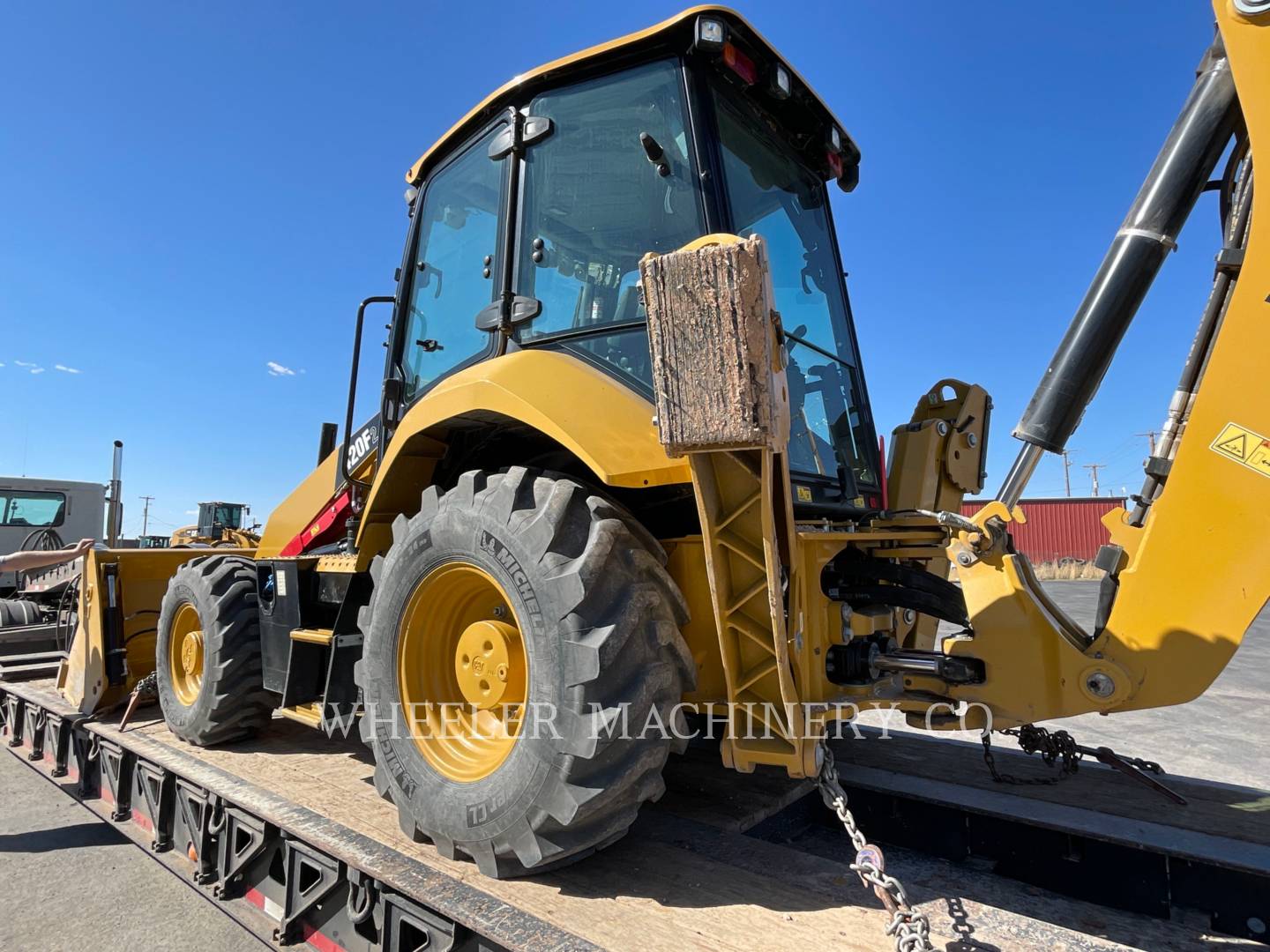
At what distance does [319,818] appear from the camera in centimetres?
276

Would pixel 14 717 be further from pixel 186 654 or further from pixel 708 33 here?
pixel 708 33

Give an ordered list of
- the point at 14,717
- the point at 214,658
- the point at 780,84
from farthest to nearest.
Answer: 1. the point at 14,717
2. the point at 214,658
3. the point at 780,84

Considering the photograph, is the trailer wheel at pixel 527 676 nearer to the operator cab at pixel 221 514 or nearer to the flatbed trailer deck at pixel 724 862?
the flatbed trailer deck at pixel 724 862

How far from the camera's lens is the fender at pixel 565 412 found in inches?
84.0

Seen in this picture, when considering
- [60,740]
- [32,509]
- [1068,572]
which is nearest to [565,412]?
[60,740]

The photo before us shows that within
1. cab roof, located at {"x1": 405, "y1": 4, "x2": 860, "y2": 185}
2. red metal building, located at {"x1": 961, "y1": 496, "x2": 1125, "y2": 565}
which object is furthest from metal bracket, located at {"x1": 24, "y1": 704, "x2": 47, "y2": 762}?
red metal building, located at {"x1": 961, "y1": 496, "x2": 1125, "y2": 565}

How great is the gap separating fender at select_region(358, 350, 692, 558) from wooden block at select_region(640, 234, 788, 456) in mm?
216

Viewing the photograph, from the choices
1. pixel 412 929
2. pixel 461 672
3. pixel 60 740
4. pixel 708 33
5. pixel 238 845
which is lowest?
pixel 60 740

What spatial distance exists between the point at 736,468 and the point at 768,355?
1.20 ft

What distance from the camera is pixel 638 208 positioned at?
8.85ft

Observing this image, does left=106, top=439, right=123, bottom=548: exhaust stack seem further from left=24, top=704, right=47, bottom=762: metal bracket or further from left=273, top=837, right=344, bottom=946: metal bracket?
left=273, top=837, right=344, bottom=946: metal bracket

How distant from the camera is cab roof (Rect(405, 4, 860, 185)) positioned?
258cm

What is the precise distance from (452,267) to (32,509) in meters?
12.2

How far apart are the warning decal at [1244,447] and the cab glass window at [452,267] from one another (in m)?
2.51
